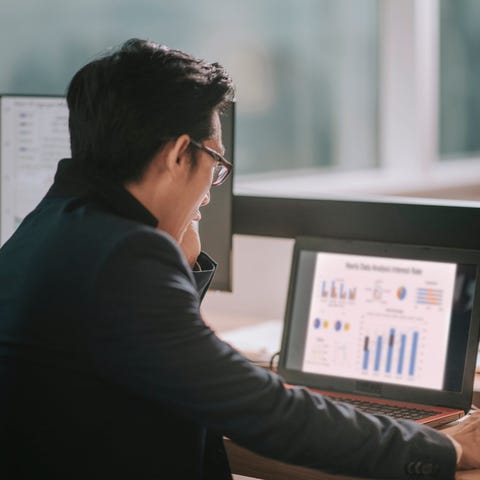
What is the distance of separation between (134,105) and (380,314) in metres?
0.73

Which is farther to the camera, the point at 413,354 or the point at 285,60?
the point at 285,60

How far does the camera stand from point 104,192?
1132mm

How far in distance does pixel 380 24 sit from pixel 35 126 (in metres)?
2.84

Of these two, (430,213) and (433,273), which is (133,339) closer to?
(433,273)

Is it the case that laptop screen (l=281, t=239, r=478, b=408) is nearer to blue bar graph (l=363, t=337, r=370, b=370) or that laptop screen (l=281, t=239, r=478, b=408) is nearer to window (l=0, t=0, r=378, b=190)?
blue bar graph (l=363, t=337, r=370, b=370)

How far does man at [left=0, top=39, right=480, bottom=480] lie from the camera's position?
40.2 inches

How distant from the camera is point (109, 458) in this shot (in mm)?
1080

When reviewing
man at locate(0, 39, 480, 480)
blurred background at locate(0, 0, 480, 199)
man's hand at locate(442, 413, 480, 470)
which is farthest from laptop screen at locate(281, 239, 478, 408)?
blurred background at locate(0, 0, 480, 199)

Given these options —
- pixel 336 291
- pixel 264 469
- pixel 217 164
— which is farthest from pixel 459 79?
pixel 217 164

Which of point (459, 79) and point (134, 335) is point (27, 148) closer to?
point (134, 335)

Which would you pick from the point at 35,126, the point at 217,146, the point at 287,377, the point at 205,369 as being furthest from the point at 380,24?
the point at 205,369

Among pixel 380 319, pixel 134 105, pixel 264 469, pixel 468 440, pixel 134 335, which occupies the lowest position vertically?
pixel 264 469

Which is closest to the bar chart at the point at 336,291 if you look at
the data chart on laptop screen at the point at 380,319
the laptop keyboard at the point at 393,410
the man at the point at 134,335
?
the data chart on laptop screen at the point at 380,319

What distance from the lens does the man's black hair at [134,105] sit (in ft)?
3.70
